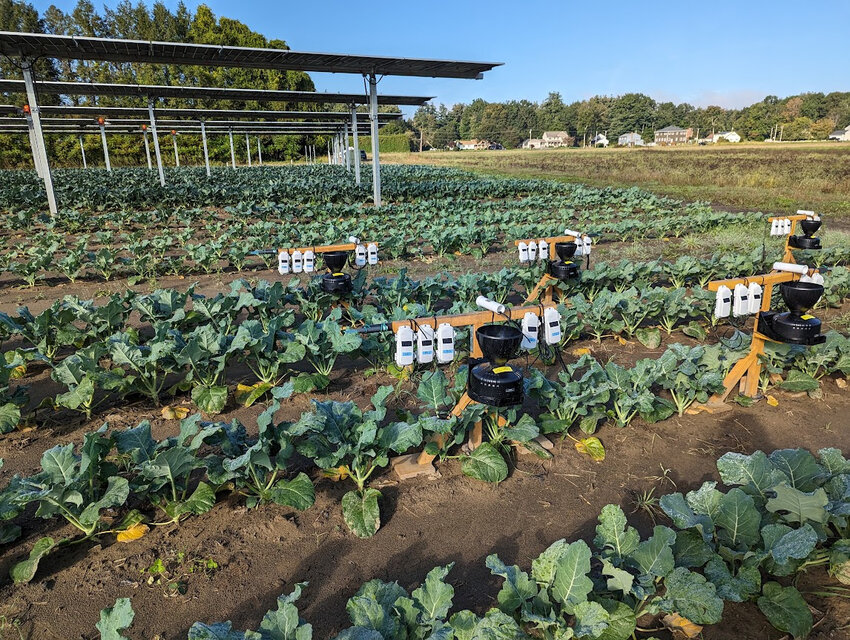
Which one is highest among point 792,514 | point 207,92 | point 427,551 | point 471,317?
point 207,92

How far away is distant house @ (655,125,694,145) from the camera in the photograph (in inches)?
3945

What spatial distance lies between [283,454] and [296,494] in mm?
248

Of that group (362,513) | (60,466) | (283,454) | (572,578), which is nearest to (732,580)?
(572,578)

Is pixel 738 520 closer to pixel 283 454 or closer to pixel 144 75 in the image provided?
pixel 283 454

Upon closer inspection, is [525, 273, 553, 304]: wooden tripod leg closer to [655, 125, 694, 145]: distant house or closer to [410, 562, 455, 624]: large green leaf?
[410, 562, 455, 624]: large green leaf

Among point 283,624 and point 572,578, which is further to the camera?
point 572,578

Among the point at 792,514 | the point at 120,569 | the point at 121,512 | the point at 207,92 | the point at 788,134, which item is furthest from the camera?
the point at 788,134

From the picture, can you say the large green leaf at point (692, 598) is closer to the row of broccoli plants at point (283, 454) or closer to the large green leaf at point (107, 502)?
the row of broccoli plants at point (283, 454)

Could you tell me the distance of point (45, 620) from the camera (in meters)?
2.48

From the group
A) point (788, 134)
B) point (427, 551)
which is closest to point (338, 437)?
point (427, 551)

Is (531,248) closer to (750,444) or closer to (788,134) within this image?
(750,444)

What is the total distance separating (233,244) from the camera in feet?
33.3

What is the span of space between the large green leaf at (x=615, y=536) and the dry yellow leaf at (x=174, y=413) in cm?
349

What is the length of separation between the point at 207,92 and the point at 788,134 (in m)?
83.6
